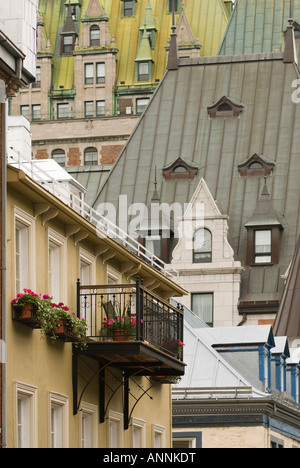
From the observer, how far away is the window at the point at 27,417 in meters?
26.8

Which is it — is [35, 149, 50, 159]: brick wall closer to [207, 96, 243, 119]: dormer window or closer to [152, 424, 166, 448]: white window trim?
[207, 96, 243, 119]: dormer window

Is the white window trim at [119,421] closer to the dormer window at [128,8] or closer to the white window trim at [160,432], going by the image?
the white window trim at [160,432]

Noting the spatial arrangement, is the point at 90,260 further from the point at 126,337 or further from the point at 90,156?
the point at 90,156

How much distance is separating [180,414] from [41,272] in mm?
15739

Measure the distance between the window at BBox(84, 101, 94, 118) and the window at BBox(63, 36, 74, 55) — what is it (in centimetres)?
705

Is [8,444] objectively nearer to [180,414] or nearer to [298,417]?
[180,414]

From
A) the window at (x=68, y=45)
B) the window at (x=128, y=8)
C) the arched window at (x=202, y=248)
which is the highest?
the window at (x=128, y=8)

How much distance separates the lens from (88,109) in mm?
127438

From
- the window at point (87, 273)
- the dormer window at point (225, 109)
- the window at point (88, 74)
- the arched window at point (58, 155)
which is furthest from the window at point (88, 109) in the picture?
the window at point (87, 273)

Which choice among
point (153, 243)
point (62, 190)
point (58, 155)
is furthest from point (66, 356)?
point (58, 155)

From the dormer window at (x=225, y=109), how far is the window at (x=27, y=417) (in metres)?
62.1

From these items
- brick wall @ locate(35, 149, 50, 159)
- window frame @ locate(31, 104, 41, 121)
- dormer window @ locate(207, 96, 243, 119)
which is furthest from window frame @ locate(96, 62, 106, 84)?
dormer window @ locate(207, 96, 243, 119)
